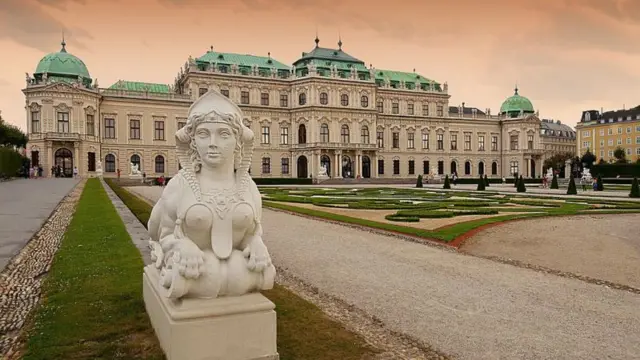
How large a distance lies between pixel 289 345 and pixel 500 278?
15.7ft

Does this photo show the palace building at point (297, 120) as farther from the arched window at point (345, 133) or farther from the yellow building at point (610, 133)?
the yellow building at point (610, 133)

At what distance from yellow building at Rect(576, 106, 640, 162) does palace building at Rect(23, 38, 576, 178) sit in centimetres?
2390

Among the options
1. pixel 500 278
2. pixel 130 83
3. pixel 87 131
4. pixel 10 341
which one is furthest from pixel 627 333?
pixel 130 83

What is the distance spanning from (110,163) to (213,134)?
177 ft

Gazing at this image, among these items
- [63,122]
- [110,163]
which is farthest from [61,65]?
[110,163]

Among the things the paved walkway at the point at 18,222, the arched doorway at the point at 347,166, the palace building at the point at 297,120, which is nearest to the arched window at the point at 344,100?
the palace building at the point at 297,120

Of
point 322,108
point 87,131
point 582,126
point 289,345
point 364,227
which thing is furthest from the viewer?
point 582,126

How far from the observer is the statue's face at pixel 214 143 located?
3895mm

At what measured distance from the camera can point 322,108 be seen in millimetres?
59344

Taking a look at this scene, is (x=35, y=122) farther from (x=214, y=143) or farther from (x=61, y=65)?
(x=214, y=143)

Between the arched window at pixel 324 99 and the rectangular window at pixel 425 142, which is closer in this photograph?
the arched window at pixel 324 99

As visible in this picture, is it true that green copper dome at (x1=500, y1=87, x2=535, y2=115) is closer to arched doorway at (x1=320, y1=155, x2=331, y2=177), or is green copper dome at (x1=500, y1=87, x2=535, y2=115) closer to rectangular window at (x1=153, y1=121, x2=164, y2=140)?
arched doorway at (x1=320, y1=155, x2=331, y2=177)

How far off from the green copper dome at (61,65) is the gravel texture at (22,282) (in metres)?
46.7

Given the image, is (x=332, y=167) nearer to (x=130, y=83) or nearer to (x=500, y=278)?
(x=130, y=83)
